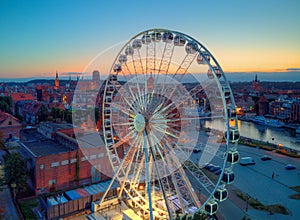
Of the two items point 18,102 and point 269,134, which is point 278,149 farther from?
point 18,102

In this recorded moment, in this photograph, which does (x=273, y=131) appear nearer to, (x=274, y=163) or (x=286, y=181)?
(x=274, y=163)

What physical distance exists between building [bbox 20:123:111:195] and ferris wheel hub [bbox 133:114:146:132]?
23.7 ft

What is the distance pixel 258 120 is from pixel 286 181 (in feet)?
104

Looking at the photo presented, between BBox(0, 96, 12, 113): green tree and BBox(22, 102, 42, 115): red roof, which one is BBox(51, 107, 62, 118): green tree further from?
BBox(0, 96, 12, 113): green tree

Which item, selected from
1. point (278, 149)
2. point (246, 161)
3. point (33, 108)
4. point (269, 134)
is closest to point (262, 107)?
point (269, 134)

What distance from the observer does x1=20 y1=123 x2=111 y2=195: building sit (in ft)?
50.5

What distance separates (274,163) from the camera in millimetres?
22484

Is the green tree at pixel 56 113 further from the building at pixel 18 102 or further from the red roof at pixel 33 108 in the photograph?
the building at pixel 18 102

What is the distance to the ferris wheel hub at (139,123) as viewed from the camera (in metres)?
10.0

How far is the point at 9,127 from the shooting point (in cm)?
2761

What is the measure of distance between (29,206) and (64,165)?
9.92 feet

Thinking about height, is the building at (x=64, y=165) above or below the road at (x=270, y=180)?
above

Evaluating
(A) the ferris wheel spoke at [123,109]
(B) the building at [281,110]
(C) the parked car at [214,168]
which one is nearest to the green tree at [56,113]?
(C) the parked car at [214,168]

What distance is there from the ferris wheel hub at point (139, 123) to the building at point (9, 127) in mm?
22094
